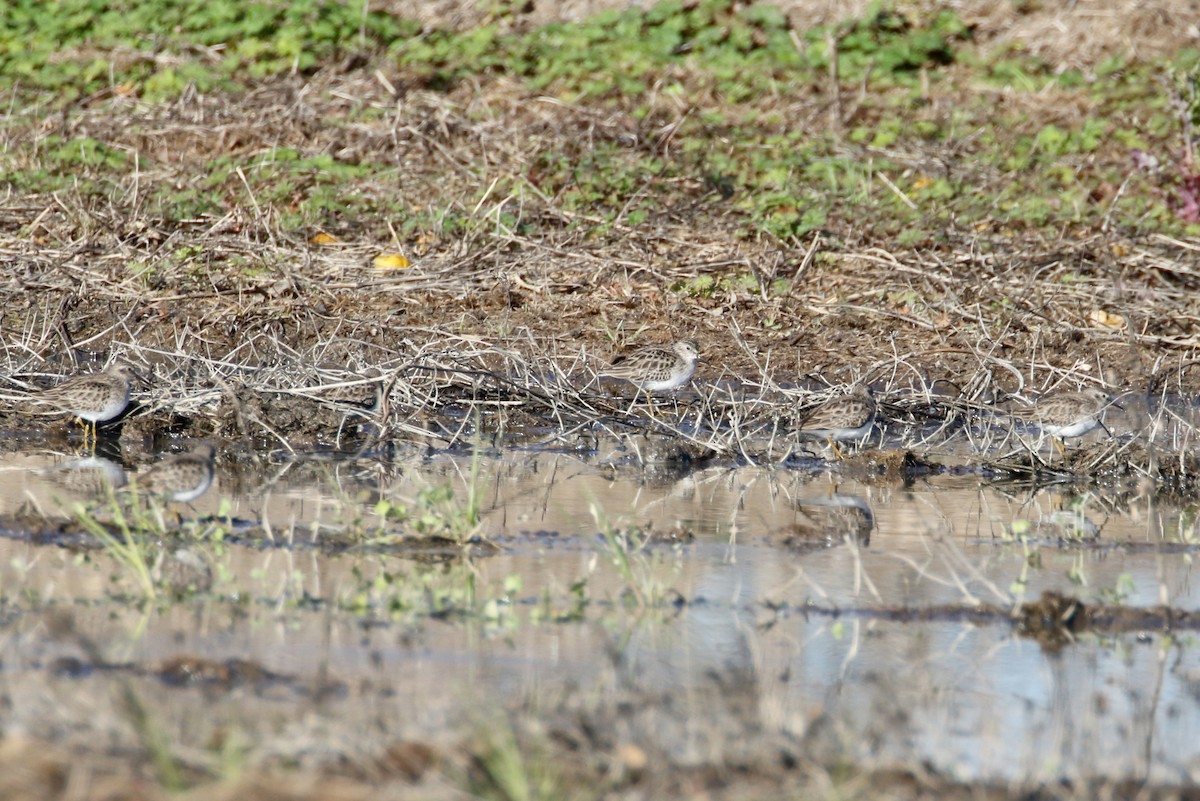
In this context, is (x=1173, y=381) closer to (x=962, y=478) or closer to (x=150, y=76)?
(x=962, y=478)

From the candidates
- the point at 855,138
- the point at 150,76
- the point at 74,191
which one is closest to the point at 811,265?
the point at 855,138

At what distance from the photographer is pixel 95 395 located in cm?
1092

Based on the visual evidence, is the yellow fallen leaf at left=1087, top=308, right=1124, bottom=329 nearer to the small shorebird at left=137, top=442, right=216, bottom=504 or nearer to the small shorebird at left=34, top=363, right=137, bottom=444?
the small shorebird at left=34, top=363, right=137, bottom=444

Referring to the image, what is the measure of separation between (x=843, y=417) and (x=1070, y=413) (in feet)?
5.31

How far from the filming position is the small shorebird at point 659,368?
41.2 ft

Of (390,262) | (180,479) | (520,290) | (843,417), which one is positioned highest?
(390,262)

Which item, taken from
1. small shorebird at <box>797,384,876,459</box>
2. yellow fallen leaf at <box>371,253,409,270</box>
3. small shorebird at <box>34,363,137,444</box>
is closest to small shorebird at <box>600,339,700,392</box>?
small shorebird at <box>797,384,876,459</box>

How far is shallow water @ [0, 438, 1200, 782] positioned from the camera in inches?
208

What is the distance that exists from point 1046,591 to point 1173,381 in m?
7.33

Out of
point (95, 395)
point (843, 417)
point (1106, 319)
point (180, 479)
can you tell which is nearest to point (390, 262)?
point (95, 395)

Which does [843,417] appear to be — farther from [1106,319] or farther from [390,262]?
[390,262]

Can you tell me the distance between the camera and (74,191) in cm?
1586

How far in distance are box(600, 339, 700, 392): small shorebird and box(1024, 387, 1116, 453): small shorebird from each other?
8.84 ft

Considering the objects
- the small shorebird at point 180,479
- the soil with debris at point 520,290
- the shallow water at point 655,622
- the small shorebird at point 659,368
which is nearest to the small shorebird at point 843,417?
the soil with debris at point 520,290
